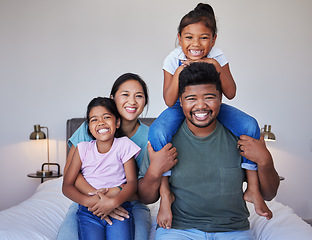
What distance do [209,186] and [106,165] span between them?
52cm

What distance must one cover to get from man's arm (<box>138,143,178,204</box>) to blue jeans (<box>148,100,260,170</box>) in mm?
46

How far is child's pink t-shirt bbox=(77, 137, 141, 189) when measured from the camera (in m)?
1.70

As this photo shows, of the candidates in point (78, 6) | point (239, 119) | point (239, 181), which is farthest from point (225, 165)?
point (78, 6)

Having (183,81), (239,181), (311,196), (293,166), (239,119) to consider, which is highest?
(183,81)

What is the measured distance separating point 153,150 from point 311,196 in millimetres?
2811

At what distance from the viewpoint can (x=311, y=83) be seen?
3689mm

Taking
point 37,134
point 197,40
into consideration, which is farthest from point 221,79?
point 37,134

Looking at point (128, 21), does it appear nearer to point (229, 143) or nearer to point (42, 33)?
point (42, 33)

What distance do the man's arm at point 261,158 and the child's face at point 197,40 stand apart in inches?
17.3

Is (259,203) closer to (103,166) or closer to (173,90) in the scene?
(173,90)

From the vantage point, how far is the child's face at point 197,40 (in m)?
1.61

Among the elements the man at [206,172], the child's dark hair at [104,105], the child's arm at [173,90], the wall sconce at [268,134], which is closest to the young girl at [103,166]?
the child's dark hair at [104,105]

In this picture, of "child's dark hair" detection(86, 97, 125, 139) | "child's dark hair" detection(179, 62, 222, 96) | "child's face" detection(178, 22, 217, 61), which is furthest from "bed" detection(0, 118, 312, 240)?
"child's face" detection(178, 22, 217, 61)

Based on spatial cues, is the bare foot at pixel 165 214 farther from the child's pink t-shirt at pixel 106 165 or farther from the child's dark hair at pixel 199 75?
the child's dark hair at pixel 199 75
